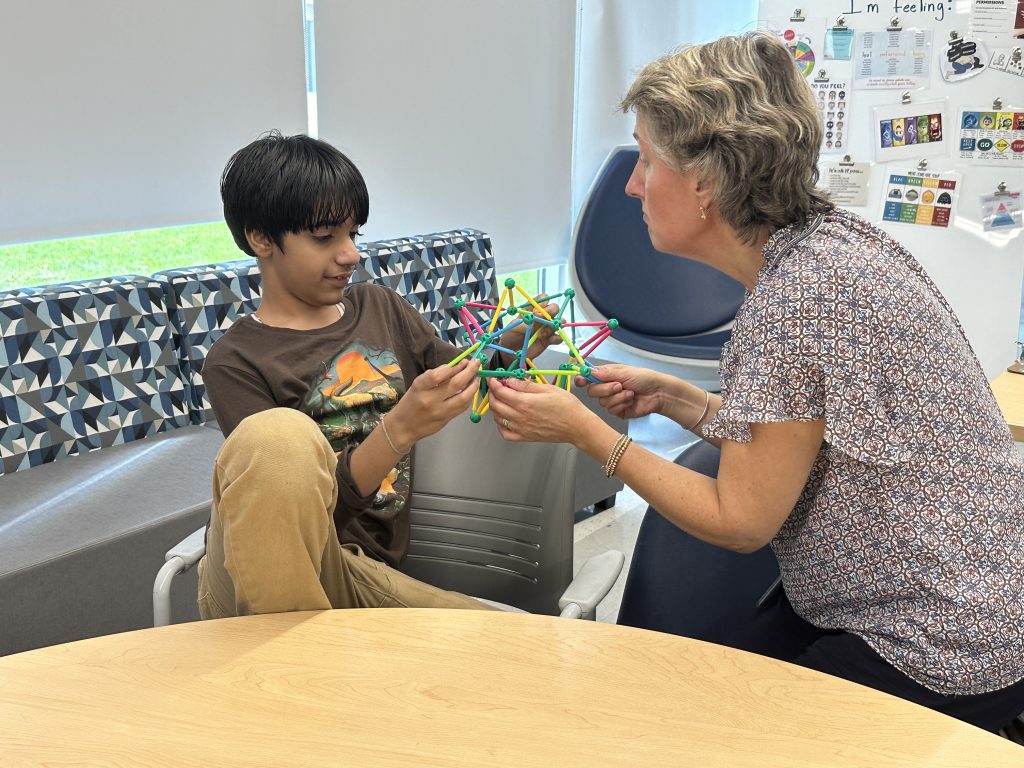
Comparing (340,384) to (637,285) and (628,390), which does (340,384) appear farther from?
(637,285)

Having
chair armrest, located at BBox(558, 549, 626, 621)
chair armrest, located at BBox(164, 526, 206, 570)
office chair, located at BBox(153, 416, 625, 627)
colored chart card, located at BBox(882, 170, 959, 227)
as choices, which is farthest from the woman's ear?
colored chart card, located at BBox(882, 170, 959, 227)

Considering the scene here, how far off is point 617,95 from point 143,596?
137 inches

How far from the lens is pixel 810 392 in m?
1.30

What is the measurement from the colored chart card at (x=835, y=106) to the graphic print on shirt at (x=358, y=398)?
3433 mm

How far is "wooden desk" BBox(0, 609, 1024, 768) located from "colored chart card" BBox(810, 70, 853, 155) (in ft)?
13.0

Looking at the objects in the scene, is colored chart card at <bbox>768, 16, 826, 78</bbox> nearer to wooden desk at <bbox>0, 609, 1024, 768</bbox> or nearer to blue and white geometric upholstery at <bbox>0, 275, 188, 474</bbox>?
blue and white geometric upholstery at <bbox>0, 275, 188, 474</bbox>

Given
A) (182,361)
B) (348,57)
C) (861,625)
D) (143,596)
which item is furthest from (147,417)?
(861,625)

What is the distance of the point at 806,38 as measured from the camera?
452 centimetres

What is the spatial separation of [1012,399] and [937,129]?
8.46ft

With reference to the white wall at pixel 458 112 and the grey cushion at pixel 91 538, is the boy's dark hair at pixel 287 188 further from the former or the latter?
the white wall at pixel 458 112

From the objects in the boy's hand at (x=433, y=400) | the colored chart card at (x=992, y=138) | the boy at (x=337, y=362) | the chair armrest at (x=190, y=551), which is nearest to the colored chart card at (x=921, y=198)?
the colored chart card at (x=992, y=138)

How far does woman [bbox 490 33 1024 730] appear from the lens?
130cm

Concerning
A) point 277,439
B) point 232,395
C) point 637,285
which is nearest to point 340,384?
point 232,395

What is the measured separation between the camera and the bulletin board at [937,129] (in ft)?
13.6
